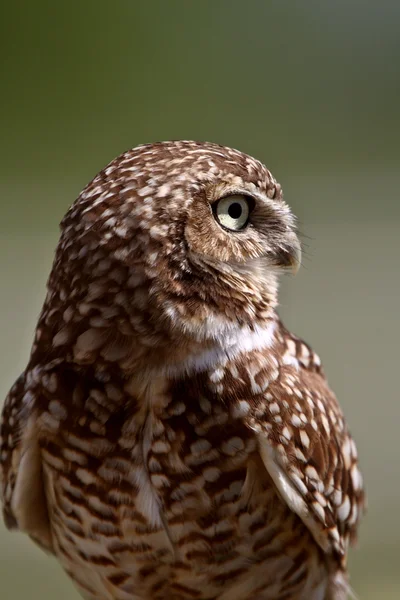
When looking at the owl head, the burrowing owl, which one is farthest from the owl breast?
the owl head

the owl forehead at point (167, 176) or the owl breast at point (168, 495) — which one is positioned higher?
the owl forehead at point (167, 176)

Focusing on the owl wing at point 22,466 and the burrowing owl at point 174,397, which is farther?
the owl wing at point 22,466

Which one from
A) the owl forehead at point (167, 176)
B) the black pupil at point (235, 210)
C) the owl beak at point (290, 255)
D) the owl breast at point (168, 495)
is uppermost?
the owl forehead at point (167, 176)

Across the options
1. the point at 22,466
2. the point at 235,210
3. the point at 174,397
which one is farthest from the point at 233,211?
the point at 22,466

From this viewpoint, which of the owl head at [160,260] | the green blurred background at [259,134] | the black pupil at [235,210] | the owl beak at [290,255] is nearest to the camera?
the owl head at [160,260]

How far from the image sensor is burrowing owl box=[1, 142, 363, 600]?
1.45m

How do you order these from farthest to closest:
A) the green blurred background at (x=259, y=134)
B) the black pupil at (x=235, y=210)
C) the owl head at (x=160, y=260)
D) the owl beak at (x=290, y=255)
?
the green blurred background at (x=259, y=134), the owl beak at (x=290, y=255), the black pupil at (x=235, y=210), the owl head at (x=160, y=260)

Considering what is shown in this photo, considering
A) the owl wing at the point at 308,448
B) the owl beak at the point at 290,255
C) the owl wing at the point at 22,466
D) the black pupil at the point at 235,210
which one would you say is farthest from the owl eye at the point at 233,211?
the owl wing at the point at 22,466

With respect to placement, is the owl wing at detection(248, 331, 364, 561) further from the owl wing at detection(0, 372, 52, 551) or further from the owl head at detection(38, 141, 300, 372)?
the owl wing at detection(0, 372, 52, 551)

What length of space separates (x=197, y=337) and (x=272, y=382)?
21 centimetres

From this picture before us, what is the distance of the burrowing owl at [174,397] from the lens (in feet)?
4.75

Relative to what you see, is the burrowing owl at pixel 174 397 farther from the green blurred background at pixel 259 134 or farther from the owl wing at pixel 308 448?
the green blurred background at pixel 259 134

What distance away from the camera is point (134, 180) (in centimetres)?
149

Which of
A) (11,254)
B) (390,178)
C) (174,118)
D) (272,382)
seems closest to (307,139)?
(390,178)
